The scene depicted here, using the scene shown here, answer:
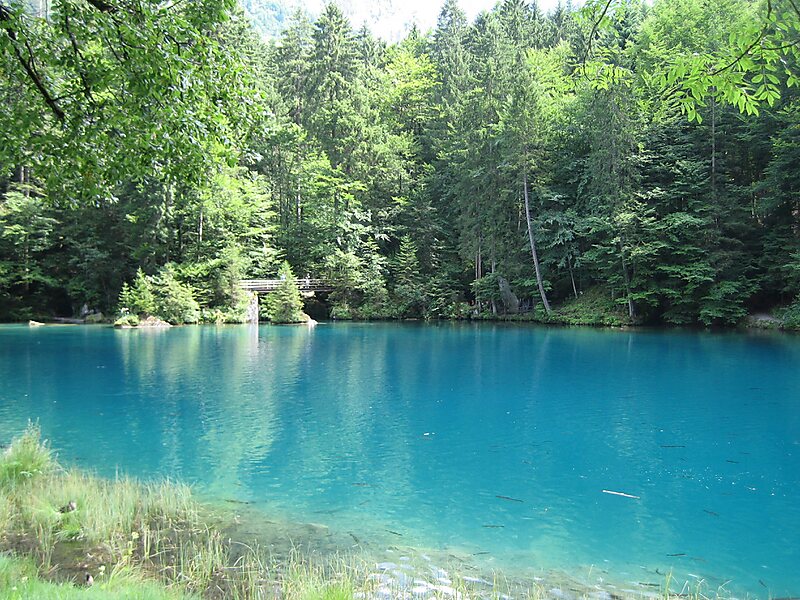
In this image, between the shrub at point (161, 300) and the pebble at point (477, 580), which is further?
the shrub at point (161, 300)

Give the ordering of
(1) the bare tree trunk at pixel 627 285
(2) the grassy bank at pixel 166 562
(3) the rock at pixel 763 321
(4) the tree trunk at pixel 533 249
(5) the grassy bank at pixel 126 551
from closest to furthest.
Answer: (5) the grassy bank at pixel 126 551 → (2) the grassy bank at pixel 166 562 → (3) the rock at pixel 763 321 → (1) the bare tree trunk at pixel 627 285 → (4) the tree trunk at pixel 533 249

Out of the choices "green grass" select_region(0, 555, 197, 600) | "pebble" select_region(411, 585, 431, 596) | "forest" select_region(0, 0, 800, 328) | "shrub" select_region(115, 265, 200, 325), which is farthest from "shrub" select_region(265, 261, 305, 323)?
"green grass" select_region(0, 555, 197, 600)

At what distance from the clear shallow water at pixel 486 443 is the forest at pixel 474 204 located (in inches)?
360

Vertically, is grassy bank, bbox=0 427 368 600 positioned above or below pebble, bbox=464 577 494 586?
above

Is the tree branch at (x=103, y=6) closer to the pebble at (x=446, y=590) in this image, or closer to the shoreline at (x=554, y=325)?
the pebble at (x=446, y=590)

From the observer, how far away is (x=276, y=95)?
1751 inches

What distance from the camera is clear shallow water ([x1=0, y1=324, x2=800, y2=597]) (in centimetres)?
580

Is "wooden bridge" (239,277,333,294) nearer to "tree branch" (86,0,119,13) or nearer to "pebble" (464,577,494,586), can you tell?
"tree branch" (86,0,119,13)

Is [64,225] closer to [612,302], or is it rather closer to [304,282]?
[304,282]

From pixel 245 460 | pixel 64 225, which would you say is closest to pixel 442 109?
pixel 64 225

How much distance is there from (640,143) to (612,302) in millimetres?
8843

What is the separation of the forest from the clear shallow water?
9.15 m

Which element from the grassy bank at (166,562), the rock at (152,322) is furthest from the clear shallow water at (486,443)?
the rock at (152,322)

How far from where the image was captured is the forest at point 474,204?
28609 mm
